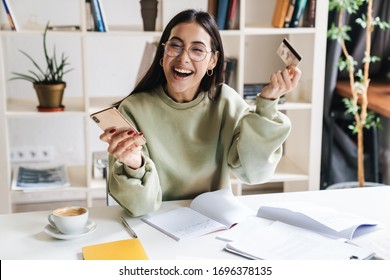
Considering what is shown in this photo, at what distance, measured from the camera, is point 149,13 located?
2801 mm

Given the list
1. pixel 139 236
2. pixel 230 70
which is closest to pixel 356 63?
pixel 230 70

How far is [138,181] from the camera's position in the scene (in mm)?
1584

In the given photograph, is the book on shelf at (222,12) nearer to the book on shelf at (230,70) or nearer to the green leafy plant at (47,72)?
the book on shelf at (230,70)

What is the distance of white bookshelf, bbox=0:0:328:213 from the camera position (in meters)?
2.86

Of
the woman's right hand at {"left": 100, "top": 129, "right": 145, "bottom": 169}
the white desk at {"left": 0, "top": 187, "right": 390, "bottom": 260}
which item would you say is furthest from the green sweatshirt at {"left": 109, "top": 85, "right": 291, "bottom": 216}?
the woman's right hand at {"left": 100, "top": 129, "right": 145, "bottom": 169}

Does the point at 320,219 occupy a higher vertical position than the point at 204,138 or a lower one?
lower

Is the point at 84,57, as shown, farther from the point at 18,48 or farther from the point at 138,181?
the point at 138,181

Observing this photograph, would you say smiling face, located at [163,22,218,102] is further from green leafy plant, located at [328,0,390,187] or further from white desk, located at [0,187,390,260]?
green leafy plant, located at [328,0,390,187]

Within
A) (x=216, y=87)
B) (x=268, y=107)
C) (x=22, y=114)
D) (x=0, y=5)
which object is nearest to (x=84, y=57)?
(x=22, y=114)

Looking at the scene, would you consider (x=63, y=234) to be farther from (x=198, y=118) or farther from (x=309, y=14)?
(x=309, y=14)

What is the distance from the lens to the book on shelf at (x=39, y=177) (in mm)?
2875

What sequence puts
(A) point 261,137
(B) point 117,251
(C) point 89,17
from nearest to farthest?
(B) point 117,251, (A) point 261,137, (C) point 89,17

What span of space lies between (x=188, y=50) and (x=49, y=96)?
4.08 feet

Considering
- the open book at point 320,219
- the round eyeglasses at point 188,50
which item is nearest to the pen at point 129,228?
the open book at point 320,219
